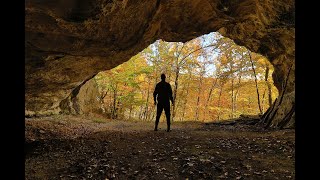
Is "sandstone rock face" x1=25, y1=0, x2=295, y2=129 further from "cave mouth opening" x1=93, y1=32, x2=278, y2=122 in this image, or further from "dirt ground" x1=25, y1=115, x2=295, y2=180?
"cave mouth opening" x1=93, y1=32, x2=278, y2=122

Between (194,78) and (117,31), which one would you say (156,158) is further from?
(194,78)

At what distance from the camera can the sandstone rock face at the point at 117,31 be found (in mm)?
8586

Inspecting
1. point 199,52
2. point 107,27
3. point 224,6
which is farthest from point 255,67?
point 107,27

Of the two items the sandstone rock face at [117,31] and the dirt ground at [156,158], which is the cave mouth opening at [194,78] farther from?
the dirt ground at [156,158]

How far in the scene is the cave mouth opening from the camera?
23734 millimetres

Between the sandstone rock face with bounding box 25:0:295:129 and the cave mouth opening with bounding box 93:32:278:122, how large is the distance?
265 inches

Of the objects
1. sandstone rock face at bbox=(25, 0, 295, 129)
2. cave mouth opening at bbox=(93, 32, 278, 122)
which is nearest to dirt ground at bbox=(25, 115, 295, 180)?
sandstone rock face at bbox=(25, 0, 295, 129)

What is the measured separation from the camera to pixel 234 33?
53.2 ft

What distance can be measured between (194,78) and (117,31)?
2217 cm

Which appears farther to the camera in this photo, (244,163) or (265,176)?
(244,163)

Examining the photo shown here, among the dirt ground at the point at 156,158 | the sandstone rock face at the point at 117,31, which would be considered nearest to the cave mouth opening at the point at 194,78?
the sandstone rock face at the point at 117,31
